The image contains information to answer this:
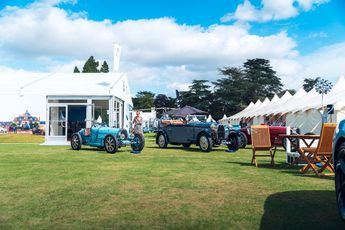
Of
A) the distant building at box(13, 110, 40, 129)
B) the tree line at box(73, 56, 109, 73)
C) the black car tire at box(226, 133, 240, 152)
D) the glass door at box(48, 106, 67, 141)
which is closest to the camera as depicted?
the black car tire at box(226, 133, 240, 152)

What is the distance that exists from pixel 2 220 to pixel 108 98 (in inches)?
637

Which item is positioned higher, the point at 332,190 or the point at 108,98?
the point at 108,98

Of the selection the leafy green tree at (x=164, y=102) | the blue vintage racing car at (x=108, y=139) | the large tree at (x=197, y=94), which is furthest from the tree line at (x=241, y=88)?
the blue vintage racing car at (x=108, y=139)

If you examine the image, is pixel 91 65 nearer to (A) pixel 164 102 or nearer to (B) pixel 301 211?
(A) pixel 164 102

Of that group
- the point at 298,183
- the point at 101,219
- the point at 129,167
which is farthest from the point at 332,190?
the point at 129,167

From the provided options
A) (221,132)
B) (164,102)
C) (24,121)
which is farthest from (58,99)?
(164,102)

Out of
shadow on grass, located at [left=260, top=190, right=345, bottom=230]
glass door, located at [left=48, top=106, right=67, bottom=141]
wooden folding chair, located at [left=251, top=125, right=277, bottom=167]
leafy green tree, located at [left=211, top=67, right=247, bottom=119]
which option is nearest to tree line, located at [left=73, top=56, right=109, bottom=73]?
leafy green tree, located at [left=211, top=67, right=247, bottom=119]

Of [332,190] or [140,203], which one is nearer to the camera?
[140,203]

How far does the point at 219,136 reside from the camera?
15.2 metres

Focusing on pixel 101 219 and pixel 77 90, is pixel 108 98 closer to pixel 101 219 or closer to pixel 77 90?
pixel 77 90

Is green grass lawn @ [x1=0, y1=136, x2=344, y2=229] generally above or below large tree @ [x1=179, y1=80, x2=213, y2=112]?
below

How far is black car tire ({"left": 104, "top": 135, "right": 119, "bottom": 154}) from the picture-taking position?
1372 cm

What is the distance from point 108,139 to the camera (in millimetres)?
13961

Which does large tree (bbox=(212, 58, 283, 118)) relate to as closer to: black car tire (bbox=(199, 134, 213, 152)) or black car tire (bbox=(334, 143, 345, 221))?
black car tire (bbox=(199, 134, 213, 152))
